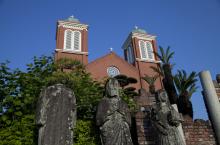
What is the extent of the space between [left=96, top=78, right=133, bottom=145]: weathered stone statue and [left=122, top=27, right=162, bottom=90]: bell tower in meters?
26.3

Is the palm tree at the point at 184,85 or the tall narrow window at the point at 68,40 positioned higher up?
the tall narrow window at the point at 68,40

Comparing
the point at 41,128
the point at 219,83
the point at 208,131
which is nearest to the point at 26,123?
the point at 41,128

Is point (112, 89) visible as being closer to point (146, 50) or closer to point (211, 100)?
point (211, 100)

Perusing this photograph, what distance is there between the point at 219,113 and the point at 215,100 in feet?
1.53

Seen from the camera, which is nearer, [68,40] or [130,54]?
[68,40]

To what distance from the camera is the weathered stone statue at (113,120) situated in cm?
598

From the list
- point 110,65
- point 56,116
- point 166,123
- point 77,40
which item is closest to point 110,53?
point 110,65

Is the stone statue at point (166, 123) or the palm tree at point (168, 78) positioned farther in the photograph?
the palm tree at point (168, 78)

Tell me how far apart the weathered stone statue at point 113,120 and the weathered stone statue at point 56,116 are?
0.76 m

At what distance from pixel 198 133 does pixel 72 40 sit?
27396 mm

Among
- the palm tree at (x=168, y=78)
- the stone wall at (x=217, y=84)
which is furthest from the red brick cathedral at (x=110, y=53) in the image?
the stone wall at (x=217, y=84)

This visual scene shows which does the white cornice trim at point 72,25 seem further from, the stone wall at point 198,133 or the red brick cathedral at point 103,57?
the stone wall at point 198,133

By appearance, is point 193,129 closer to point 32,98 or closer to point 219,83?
point 219,83

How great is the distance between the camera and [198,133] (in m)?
7.64
